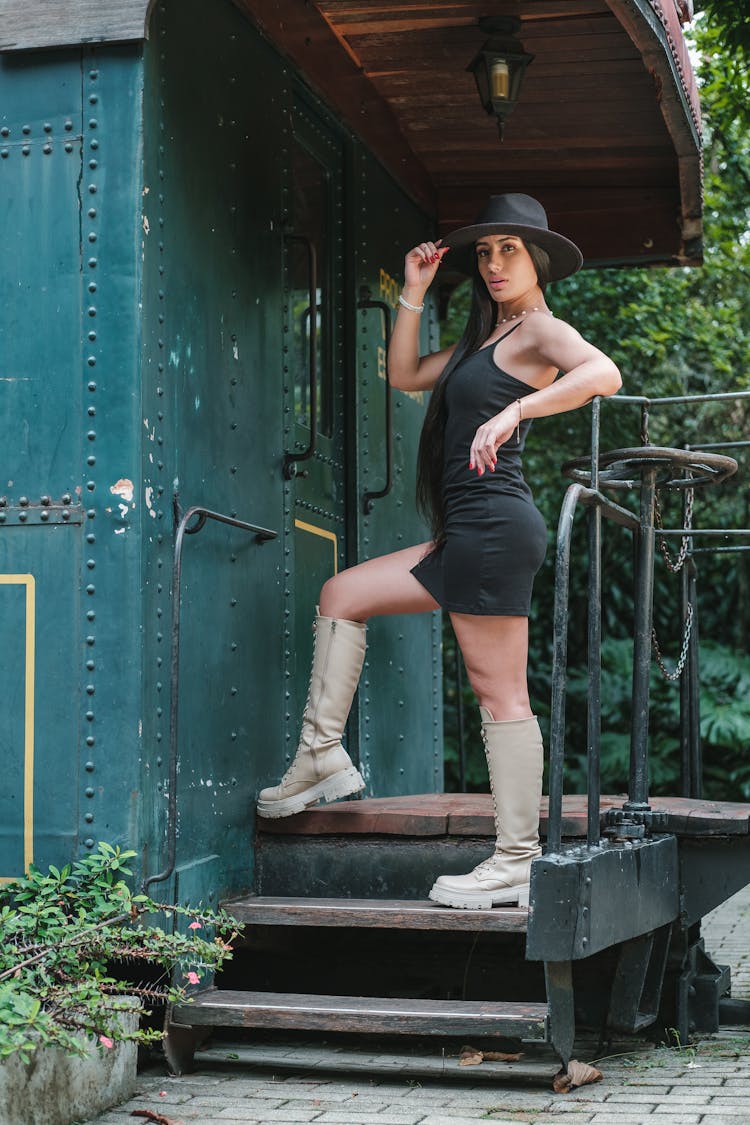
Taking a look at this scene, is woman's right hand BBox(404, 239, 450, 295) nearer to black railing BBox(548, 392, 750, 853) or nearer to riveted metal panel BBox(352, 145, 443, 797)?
black railing BBox(548, 392, 750, 853)

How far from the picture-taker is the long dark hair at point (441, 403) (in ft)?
16.0

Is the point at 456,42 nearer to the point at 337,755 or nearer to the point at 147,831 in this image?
the point at 337,755

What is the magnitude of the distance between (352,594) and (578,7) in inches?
87.3

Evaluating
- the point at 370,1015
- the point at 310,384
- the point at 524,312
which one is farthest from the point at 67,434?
the point at 370,1015

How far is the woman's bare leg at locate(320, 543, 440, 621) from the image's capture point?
484cm

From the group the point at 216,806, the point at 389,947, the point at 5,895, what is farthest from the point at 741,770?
the point at 5,895

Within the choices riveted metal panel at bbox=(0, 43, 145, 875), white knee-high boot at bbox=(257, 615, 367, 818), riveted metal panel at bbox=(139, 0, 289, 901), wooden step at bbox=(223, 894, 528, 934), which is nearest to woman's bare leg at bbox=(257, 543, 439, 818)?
white knee-high boot at bbox=(257, 615, 367, 818)

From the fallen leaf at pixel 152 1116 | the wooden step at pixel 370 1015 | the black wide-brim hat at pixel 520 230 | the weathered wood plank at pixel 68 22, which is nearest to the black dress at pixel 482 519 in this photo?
the black wide-brim hat at pixel 520 230

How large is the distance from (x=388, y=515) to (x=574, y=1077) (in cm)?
299

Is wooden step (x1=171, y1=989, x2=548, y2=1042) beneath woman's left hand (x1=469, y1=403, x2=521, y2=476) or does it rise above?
beneath

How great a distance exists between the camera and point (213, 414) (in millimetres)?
4727

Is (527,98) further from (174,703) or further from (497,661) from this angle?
(174,703)

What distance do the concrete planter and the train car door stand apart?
62.0 inches

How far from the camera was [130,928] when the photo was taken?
4086mm
